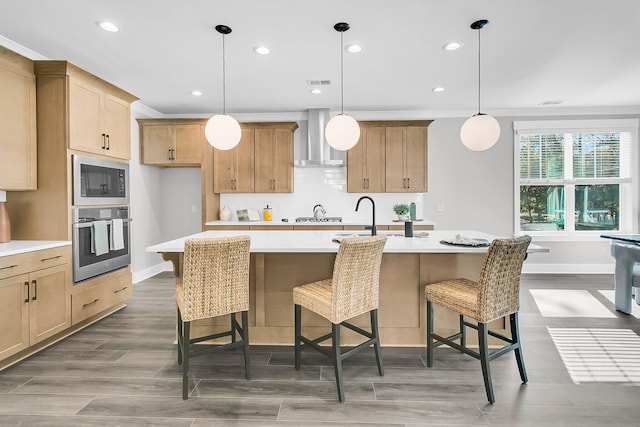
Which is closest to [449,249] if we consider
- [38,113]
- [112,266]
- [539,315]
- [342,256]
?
[342,256]

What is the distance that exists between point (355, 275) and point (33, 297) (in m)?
2.43

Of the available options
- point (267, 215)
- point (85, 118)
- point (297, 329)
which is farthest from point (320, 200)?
point (297, 329)

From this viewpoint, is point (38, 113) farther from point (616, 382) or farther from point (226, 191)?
point (616, 382)

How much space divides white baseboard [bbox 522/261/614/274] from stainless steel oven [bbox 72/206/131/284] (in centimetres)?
552

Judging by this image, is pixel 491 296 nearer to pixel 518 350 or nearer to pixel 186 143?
pixel 518 350

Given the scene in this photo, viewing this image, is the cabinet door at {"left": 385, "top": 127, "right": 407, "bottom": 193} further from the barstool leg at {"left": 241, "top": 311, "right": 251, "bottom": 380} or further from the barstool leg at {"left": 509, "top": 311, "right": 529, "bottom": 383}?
the barstool leg at {"left": 241, "top": 311, "right": 251, "bottom": 380}

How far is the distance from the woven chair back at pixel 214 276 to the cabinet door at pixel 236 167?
321 centimetres

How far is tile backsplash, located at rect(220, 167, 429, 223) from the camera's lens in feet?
18.4

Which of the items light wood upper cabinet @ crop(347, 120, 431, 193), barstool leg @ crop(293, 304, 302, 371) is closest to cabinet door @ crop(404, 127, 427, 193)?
light wood upper cabinet @ crop(347, 120, 431, 193)

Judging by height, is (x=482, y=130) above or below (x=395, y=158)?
below

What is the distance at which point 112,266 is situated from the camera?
3.57 metres

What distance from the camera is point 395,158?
5320mm

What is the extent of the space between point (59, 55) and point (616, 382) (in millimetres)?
5166

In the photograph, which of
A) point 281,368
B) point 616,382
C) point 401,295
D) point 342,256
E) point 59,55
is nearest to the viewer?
point 342,256
